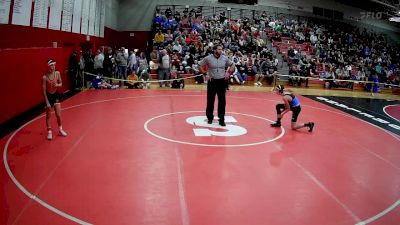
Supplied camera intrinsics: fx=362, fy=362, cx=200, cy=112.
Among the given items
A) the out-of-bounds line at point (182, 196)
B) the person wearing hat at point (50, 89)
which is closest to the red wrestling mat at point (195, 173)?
the out-of-bounds line at point (182, 196)

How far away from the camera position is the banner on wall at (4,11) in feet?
26.7

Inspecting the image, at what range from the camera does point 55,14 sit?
11914 millimetres

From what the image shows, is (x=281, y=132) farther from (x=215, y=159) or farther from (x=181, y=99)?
(x=181, y=99)

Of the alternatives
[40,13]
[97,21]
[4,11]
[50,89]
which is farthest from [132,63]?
[50,89]

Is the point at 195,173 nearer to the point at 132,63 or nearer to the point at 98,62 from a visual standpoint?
the point at 98,62

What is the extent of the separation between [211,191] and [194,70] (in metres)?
13.8

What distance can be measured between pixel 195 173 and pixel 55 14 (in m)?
9.03

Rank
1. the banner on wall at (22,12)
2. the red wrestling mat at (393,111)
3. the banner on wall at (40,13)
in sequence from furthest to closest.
Result: the red wrestling mat at (393,111) < the banner on wall at (40,13) < the banner on wall at (22,12)

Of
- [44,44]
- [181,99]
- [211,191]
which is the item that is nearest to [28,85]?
[44,44]

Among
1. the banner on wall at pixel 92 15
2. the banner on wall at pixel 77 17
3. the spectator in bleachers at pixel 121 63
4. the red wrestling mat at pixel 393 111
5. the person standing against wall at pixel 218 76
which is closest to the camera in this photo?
the person standing against wall at pixel 218 76

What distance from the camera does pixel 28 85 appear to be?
9570 millimetres

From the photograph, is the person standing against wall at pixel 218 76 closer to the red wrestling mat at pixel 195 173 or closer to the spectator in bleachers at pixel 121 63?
the red wrestling mat at pixel 195 173

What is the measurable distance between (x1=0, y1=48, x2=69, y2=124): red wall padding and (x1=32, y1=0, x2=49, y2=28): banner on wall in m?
0.75

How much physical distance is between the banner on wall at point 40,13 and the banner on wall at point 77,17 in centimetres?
314
